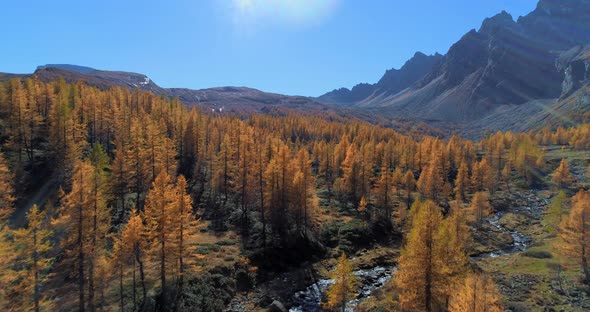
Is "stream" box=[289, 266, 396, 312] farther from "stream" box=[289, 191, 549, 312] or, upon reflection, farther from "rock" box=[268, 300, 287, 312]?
"rock" box=[268, 300, 287, 312]

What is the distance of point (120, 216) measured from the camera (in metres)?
55.4

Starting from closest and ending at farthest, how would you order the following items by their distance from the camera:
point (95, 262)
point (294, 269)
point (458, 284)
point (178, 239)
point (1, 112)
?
point (458, 284)
point (95, 262)
point (178, 239)
point (294, 269)
point (1, 112)

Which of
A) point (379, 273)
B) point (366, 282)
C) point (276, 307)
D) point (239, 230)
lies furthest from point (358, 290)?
point (239, 230)

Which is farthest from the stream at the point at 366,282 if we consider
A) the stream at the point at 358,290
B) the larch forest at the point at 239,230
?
the larch forest at the point at 239,230

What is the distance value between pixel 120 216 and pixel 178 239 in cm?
2242

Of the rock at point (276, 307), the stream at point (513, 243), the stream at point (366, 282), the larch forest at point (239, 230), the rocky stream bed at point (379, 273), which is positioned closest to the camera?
the larch forest at point (239, 230)

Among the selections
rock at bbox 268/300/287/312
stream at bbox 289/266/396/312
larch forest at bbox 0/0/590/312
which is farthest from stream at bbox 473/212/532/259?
rock at bbox 268/300/287/312

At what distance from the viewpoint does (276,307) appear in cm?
Result: 3972

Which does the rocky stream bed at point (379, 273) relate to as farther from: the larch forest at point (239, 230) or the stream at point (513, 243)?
the larch forest at point (239, 230)

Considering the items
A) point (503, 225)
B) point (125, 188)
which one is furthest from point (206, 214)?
point (503, 225)

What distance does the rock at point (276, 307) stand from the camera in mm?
39500

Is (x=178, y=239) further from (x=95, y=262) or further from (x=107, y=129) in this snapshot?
(x=107, y=129)

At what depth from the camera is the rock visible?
39.5 m

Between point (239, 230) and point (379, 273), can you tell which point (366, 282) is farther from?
point (239, 230)
